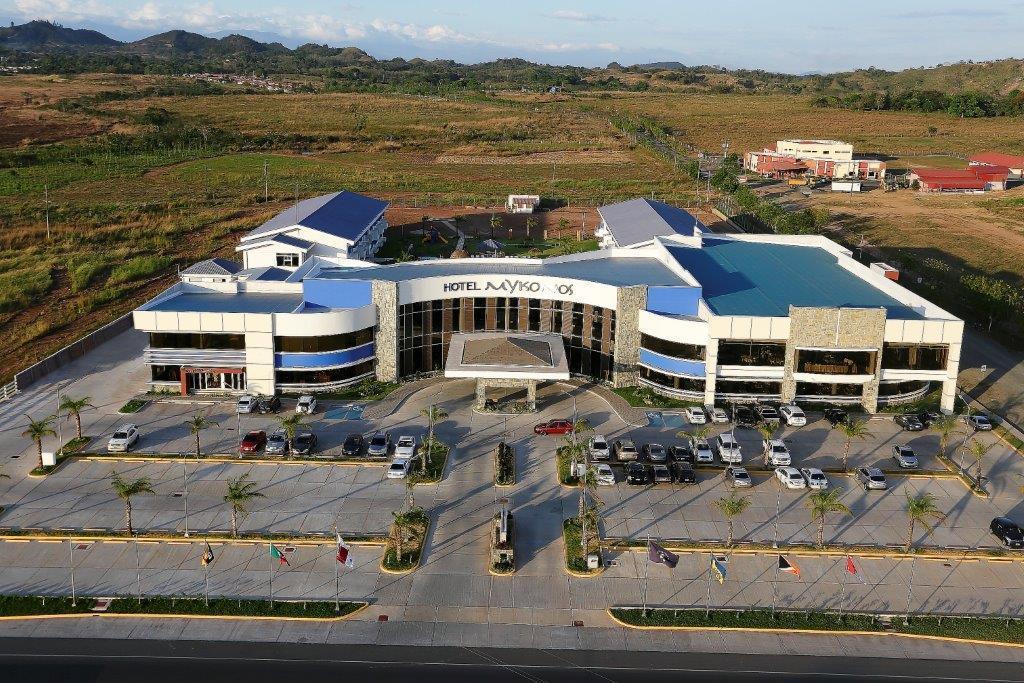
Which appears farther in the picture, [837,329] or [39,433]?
[837,329]

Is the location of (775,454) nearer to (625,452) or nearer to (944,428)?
(625,452)

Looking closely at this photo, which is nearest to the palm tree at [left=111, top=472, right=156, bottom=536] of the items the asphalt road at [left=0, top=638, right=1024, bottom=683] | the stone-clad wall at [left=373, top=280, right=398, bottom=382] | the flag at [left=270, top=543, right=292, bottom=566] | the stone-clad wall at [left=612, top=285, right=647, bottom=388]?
the flag at [left=270, top=543, right=292, bottom=566]

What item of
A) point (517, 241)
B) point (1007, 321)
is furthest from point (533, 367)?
point (517, 241)

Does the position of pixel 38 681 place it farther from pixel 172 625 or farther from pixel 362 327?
pixel 362 327

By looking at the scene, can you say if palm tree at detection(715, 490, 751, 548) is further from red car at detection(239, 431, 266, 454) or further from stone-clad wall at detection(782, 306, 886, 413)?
red car at detection(239, 431, 266, 454)

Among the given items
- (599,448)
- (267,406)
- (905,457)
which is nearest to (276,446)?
(267,406)
